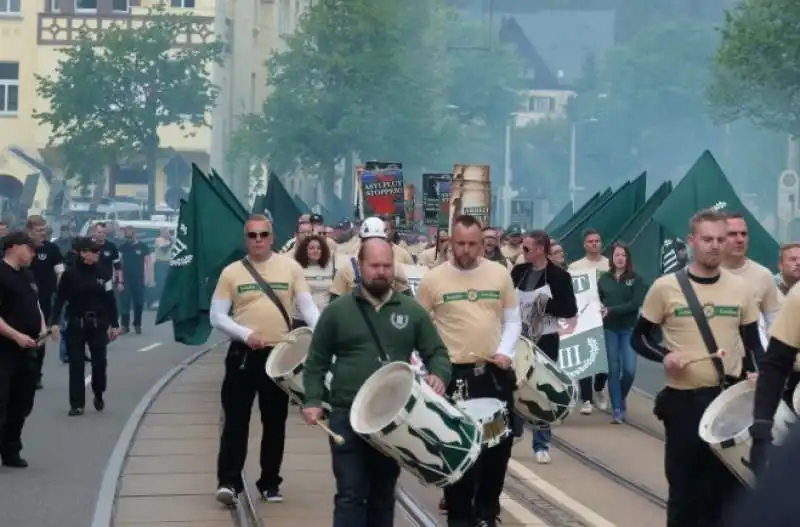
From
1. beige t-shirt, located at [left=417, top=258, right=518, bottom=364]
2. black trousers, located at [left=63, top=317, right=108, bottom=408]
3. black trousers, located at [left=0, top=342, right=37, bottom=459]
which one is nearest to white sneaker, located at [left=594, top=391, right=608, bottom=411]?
black trousers, located at [left=63, top=317, right=108, bottom=408]

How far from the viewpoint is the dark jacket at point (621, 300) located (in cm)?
1850

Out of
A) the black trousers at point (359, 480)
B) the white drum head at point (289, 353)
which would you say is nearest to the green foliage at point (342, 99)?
the white drum head at point (289, 353)

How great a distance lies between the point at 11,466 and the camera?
14469 mm

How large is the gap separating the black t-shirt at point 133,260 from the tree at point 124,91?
25.1m

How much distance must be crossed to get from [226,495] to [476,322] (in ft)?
8.03

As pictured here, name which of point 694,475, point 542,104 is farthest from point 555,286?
point 542,104

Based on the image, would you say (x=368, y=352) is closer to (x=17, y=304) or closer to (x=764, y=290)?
(x=764, y=290)

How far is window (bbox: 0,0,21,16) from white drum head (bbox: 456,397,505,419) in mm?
62566

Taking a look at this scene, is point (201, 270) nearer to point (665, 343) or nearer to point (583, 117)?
point (665, 343)

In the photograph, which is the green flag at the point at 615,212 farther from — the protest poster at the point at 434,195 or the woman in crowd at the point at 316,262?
the woman in crowd at the point at 316,262

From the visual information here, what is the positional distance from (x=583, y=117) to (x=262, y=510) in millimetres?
139276

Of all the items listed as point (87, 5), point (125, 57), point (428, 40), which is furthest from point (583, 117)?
point (125, 57)

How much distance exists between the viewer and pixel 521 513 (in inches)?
487

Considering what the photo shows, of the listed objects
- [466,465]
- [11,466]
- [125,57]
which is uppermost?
[125,57]
